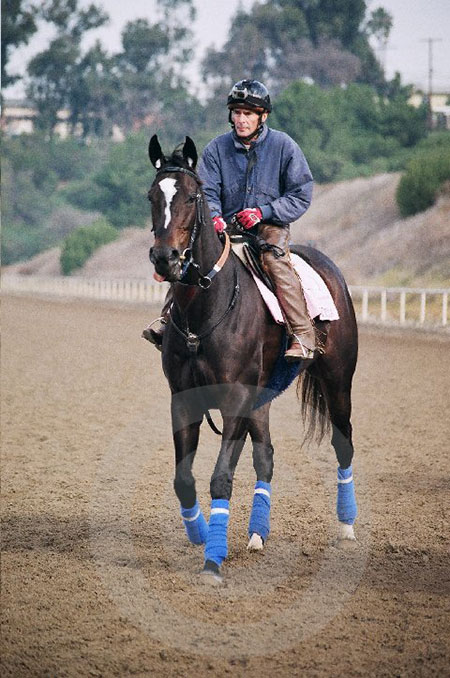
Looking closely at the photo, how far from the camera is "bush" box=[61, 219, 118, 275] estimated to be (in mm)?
62750

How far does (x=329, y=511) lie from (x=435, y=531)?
87 cm

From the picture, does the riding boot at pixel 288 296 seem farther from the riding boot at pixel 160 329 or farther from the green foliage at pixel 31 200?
the green foliage at pixel 31 200

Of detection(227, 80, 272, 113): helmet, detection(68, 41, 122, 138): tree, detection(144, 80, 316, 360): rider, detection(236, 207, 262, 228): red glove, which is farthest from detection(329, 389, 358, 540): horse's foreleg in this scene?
detection(68, 41, 122, 138): tree

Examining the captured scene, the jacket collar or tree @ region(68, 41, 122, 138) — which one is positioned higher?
tree @ region(68, 41, 122, 138)

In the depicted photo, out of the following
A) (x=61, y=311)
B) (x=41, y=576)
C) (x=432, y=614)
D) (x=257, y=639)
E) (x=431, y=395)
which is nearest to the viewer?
(x=257, y=639)

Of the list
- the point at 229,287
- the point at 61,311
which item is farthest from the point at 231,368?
the point at 61,311

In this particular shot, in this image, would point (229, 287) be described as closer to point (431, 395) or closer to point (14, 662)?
point (14, 662)

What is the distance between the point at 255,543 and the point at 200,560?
0.40 m

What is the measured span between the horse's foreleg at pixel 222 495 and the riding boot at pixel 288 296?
744 millimetres

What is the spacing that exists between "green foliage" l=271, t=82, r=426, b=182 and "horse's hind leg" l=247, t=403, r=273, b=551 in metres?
49.3

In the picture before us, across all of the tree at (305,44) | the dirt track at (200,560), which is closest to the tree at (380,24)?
the tree at (305,44)

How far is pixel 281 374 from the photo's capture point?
654 centimetres

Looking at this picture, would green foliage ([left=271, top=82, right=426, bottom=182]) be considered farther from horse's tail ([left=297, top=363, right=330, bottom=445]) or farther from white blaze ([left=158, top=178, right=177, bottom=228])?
white blaze ([left=158, top=178, right=177, bottom=228])

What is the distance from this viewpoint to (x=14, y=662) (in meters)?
4.30
